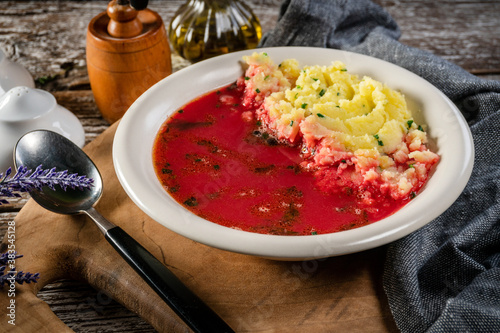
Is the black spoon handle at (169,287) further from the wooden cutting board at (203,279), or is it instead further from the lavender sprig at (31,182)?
the lavender sprig at (31,182)

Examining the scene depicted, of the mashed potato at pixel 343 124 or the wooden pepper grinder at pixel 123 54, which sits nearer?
the mashed potato at pixel 343 124

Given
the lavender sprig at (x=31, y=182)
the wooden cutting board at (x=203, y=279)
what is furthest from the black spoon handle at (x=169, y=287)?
the lavender sprig at (x=31, y=182)

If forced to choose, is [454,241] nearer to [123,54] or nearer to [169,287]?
[169,287]

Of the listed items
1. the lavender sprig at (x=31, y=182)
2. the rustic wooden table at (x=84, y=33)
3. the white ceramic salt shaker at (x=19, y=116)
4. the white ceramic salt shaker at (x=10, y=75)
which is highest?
the lavender sprig at (x=31, y=182)

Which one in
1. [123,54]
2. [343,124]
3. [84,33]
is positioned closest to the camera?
[343,124]

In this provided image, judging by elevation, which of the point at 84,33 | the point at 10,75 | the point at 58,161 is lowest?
the point at 84,33

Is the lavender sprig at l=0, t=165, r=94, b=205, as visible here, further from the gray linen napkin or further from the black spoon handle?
the gray linen napkin

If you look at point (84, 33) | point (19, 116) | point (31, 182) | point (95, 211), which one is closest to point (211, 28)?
point (84, 33)
